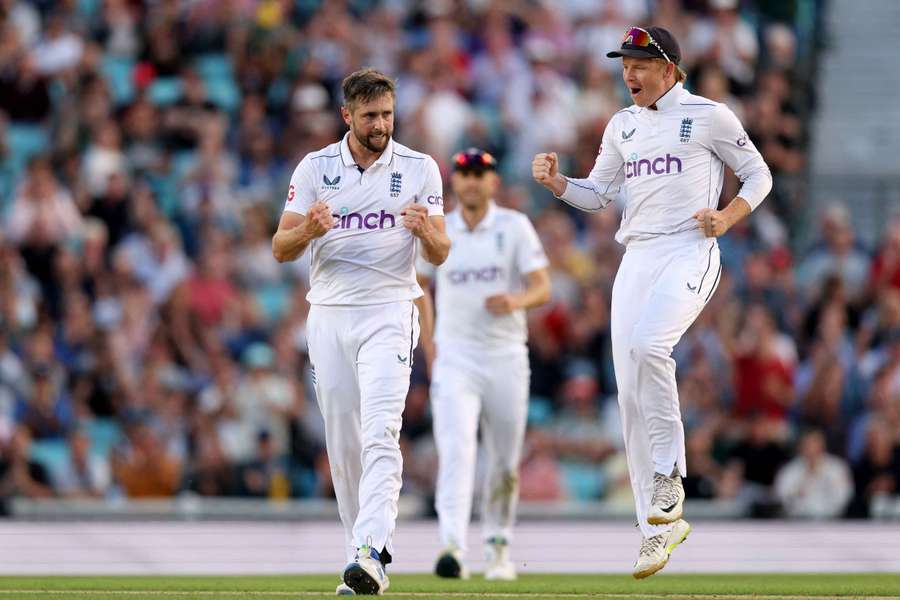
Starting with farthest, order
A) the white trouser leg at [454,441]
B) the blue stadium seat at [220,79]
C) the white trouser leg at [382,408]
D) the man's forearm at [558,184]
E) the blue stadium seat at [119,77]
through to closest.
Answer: the blue stadium seat at [220,79] < the blue stadium seat at [119,77] < the white trouser leg at [454,441] < the man's forearm at [558,184] < the white trouser leg at [382,408]

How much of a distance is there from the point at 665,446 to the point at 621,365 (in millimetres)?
518

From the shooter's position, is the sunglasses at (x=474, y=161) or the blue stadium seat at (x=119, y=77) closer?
the sunglasses at (x=474, y=161)

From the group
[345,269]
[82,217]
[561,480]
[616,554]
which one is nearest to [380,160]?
[345,269]

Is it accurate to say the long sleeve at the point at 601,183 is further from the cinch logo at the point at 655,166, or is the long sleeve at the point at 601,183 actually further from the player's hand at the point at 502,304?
the player's hand at the point at 502,304

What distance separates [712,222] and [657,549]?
177cm

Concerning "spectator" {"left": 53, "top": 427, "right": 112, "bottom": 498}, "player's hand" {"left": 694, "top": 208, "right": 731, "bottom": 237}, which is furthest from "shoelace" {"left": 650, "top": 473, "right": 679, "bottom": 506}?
"spectator" {"left": 53, "top": 427, "right": 112, "bottom": 498}

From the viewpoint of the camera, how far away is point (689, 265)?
10219 mm

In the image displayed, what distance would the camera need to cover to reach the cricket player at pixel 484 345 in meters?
12.9

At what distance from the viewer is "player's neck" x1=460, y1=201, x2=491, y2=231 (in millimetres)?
13461

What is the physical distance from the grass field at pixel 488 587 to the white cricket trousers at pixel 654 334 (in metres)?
0.65

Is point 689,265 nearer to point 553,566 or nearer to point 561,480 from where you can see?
point 553,566

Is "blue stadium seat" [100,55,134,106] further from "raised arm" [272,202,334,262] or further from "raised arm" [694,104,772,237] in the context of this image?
"raised arm" [694,104,772,237]

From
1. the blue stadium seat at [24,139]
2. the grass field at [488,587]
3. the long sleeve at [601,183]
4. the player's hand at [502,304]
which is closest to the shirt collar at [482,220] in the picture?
the player's hand at [502,304]

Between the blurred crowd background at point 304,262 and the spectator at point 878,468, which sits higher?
the blurred crowd background at point 304,262
